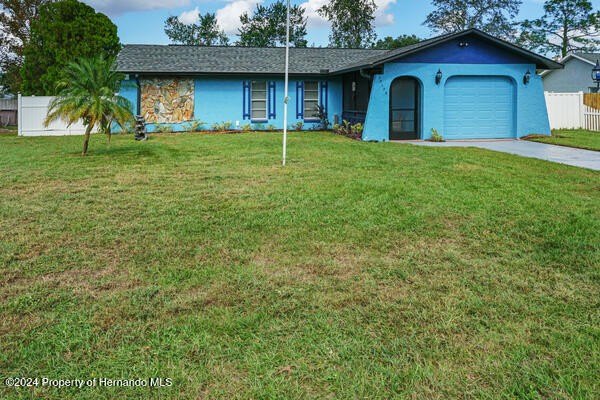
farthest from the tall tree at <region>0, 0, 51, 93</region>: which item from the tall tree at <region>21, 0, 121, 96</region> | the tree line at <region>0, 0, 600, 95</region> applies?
the tall tree at <region>21, 0, 121, 96</region>

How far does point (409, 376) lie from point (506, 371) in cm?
51

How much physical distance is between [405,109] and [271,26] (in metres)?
29.2

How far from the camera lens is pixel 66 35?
73.9 feet

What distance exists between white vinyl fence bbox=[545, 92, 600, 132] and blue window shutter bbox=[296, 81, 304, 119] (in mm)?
9451

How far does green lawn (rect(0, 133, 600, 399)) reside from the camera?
2664 millimetres

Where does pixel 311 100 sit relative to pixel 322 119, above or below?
above

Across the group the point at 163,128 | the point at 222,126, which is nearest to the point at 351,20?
the point at 222,126

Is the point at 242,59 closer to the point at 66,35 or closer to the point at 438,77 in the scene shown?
the point at 438,77

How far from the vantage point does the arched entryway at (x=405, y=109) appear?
16.3 metres

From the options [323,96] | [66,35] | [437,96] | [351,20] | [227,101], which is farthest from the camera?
[351,20]

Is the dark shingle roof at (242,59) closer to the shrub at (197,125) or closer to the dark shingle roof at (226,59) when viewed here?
the dark shingle roof at (226,59)

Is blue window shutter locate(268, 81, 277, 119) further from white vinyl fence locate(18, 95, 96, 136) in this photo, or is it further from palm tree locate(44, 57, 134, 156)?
palm tree locate(44, 57, 134, 156)

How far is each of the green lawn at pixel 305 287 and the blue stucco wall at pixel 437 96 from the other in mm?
8071

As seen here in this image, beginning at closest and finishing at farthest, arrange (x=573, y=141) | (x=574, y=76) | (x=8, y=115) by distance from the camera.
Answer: (x=573, y=141)
(x=8, y=115)
(x=574, y=76)
